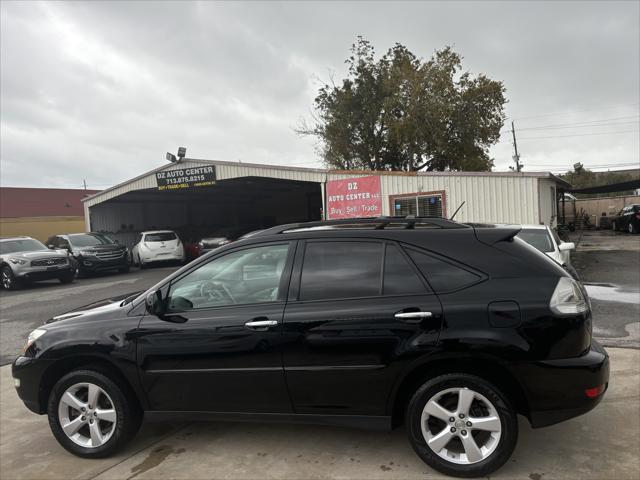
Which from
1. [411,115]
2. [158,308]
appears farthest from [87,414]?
[411,115]

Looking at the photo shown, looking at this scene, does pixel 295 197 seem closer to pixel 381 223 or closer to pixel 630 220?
pixel 630 220

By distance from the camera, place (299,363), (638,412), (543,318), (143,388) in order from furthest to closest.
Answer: (638,412) → (143,388) → (299,363) → (543,318)

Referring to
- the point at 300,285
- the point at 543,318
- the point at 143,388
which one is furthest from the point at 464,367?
the point at 143,388

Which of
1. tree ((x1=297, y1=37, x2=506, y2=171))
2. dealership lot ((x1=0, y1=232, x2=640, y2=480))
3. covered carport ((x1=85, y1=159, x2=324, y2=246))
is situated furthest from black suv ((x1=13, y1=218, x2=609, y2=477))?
tree ((x1=297, y1=37, x2=506, y2=171))

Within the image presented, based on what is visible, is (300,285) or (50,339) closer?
(300,285)

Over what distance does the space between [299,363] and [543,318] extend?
4.93ft

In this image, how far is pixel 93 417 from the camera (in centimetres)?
339

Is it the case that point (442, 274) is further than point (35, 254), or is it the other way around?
point (35, 254)

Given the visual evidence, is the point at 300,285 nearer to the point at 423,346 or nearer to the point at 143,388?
the point at 423,346

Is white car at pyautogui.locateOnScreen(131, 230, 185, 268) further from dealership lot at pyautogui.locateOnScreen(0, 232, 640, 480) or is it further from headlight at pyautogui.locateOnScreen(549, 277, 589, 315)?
headlight at pyautogui.locateOnScreen(549, 277, 589, 315)

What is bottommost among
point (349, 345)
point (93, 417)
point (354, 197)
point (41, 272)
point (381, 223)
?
A: point (93, 417)

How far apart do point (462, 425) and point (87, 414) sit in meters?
2.63

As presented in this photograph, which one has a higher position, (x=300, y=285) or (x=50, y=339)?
(x=300, y=285)

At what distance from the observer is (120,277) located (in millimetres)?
16109
